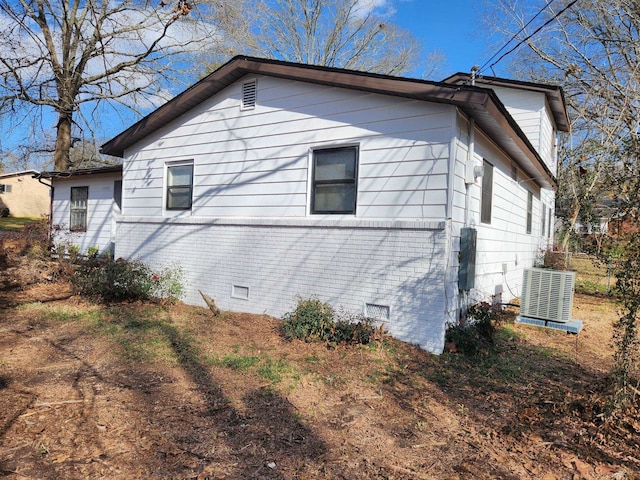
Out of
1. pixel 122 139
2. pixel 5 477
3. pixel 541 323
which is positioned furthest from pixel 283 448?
pixel 122 139

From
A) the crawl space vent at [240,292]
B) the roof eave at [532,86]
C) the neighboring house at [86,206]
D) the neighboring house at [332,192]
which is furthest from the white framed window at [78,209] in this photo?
the roof eave at [532,86]

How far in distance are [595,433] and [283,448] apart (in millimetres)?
2541

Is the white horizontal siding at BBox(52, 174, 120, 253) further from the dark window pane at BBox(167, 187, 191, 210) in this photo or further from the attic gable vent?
the attic gable vent

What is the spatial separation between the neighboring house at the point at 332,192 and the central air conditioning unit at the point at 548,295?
2.74 feet

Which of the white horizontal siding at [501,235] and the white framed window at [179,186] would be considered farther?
the white framed window at [179,186]

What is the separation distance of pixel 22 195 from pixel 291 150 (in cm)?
3569

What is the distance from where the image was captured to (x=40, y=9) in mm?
15844

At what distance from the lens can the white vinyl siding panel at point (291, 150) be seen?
18.8 ft

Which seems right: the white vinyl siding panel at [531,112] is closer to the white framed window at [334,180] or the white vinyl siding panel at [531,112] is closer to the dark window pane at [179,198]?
the white framed window at [334,180]

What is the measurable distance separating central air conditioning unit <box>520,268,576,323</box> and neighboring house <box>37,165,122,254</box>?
10.4 metres

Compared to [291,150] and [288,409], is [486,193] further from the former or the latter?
[288,409]

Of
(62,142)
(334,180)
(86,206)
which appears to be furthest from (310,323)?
(62,142)

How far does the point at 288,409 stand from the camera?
3.89 m

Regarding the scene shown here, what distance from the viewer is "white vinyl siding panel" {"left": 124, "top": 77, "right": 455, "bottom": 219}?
5734 millimetres
